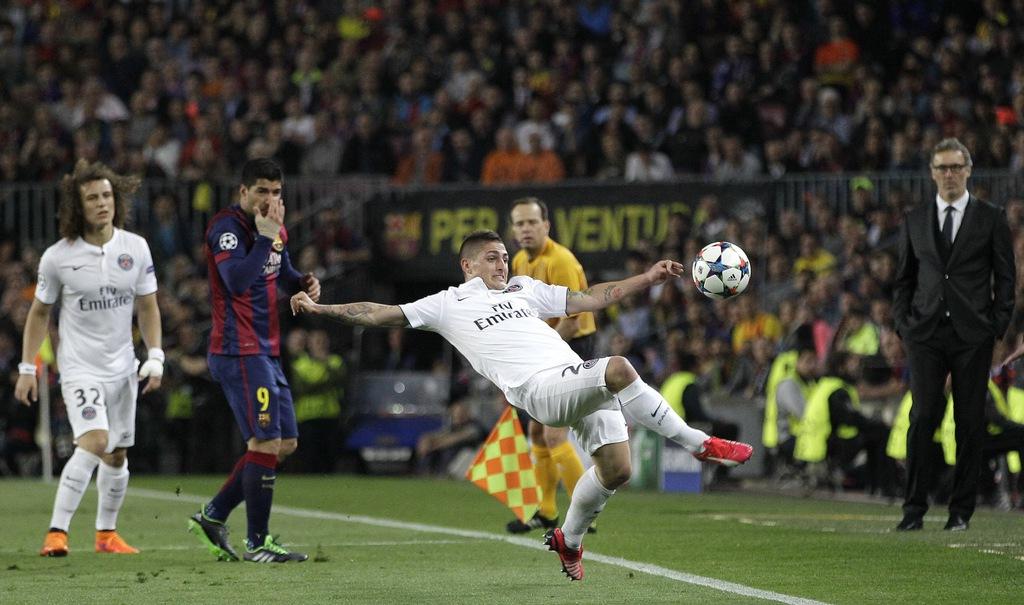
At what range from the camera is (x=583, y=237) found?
2088 centimetres

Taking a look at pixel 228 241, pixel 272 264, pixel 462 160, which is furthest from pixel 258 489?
pixel 462 160

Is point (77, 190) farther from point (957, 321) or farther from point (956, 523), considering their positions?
point (956, 523)

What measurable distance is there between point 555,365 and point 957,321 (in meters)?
3.61

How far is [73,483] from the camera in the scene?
10500 millimetres

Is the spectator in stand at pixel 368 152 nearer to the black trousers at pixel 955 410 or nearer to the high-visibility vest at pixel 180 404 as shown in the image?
the high-visibility vest at pixel 180 404

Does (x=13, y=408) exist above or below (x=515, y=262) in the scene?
below

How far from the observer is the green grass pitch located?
7980 millimetres

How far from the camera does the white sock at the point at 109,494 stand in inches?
421

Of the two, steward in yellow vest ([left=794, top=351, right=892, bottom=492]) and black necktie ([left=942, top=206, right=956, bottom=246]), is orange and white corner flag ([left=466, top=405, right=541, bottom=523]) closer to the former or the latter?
black necktie ([left=942, top=206, right=956, bottom=246])

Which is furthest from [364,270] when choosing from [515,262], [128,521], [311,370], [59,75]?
[515,262]

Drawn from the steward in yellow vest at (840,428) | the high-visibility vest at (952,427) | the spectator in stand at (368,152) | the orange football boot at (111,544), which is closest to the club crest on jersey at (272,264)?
the orange football boot at (111,544)

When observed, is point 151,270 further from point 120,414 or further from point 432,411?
point 432,411

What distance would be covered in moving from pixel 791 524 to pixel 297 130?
44.7 ft

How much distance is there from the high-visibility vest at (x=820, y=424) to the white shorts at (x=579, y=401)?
787 cm
